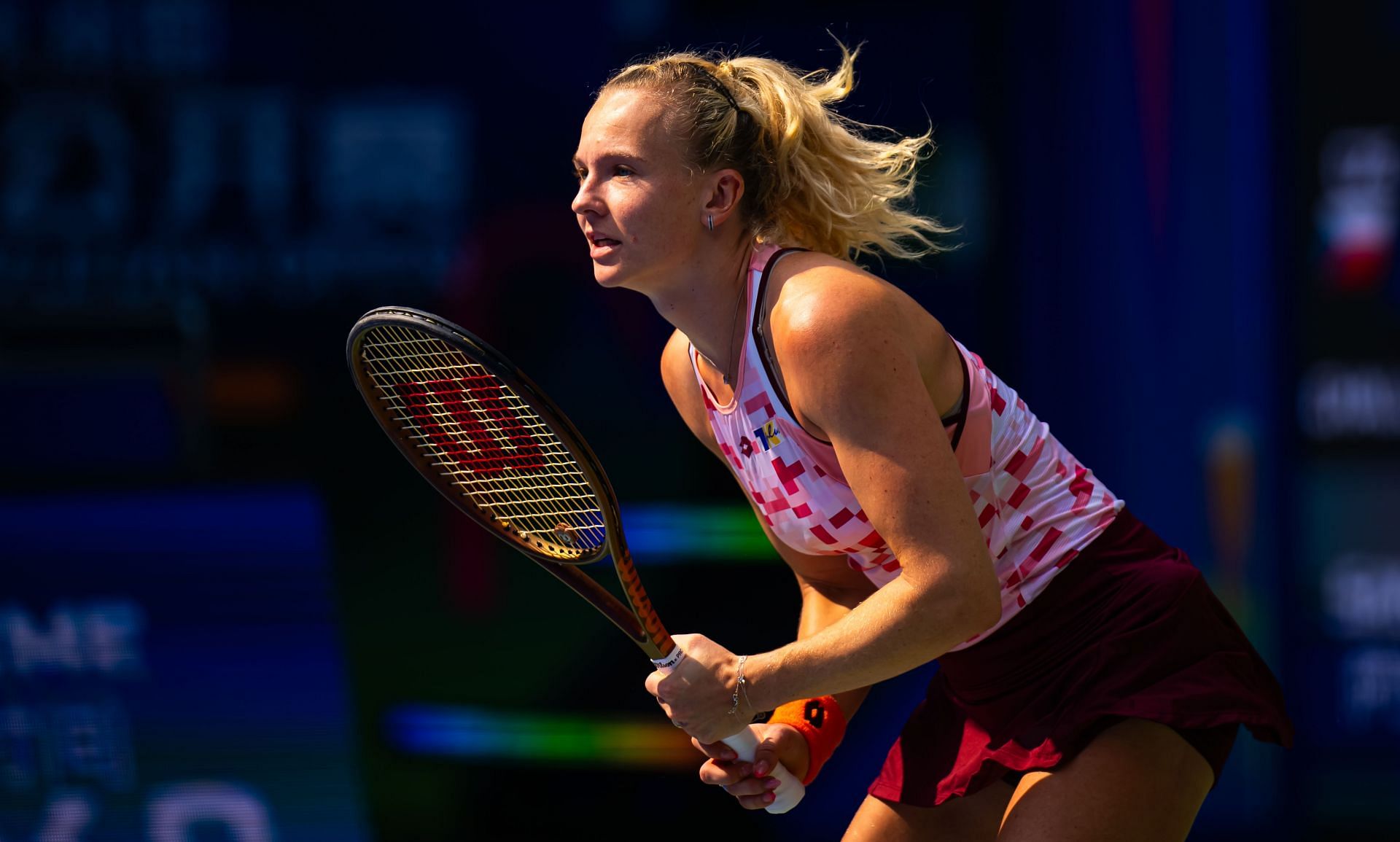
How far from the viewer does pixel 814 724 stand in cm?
256

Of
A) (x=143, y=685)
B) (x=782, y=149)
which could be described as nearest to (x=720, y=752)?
(x=782, y=149)

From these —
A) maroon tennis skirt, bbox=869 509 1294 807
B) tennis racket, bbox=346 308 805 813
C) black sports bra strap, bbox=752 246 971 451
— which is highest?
black sports bra strap, bbox=752 246 971 451

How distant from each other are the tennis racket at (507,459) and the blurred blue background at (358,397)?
1898 mm

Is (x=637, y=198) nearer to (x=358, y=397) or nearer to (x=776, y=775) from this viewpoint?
(x=776, y=775)

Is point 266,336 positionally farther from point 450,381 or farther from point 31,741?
point 450,381

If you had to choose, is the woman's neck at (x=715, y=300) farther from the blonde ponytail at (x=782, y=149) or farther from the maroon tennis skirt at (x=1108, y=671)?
the maroon tennis skirt at (x=1108, y=671)

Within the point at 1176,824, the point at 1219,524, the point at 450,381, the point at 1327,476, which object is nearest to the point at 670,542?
the point at 1219,524

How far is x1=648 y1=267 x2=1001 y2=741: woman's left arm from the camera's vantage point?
81.6 inches

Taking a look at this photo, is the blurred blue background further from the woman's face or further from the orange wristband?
the woman's face

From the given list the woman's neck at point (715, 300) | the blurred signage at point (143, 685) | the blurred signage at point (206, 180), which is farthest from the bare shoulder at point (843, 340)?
the blurred signage at point (143, 685)

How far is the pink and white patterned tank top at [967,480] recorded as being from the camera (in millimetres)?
2246

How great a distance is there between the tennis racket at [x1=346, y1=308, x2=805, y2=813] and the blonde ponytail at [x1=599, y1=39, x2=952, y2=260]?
0.44 meters

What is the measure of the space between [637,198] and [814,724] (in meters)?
0.86

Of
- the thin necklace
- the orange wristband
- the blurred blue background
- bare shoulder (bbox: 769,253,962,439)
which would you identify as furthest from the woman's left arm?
the blurred blue background
